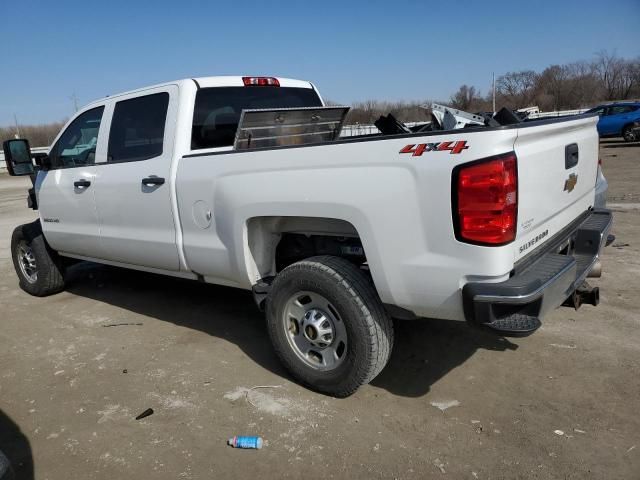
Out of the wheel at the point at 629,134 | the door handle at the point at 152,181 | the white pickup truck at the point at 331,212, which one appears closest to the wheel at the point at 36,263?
the white pickup truck at the point at 331,212

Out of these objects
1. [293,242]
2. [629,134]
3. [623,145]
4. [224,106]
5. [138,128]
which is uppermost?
[224,106]

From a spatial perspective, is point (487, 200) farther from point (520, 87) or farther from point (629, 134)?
point (520, 87)

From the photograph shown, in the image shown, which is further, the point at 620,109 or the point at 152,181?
the point at 620,109

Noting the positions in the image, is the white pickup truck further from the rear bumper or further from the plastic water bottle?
the plastic water bottle

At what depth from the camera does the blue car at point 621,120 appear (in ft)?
66.0

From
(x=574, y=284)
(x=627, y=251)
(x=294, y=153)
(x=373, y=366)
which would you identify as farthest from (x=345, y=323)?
(x=627, y=251)

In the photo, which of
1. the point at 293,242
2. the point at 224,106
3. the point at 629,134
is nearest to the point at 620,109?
the point at 629,134

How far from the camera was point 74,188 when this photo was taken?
15.7ft

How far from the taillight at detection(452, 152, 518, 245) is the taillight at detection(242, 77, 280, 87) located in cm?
264

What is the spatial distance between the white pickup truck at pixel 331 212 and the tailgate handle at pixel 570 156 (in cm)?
2

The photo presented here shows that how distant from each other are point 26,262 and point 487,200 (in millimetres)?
5551

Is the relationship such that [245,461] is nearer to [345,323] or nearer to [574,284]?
[345,323]

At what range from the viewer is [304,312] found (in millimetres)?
3240

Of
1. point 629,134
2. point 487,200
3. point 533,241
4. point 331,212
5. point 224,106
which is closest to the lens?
point 487,200
